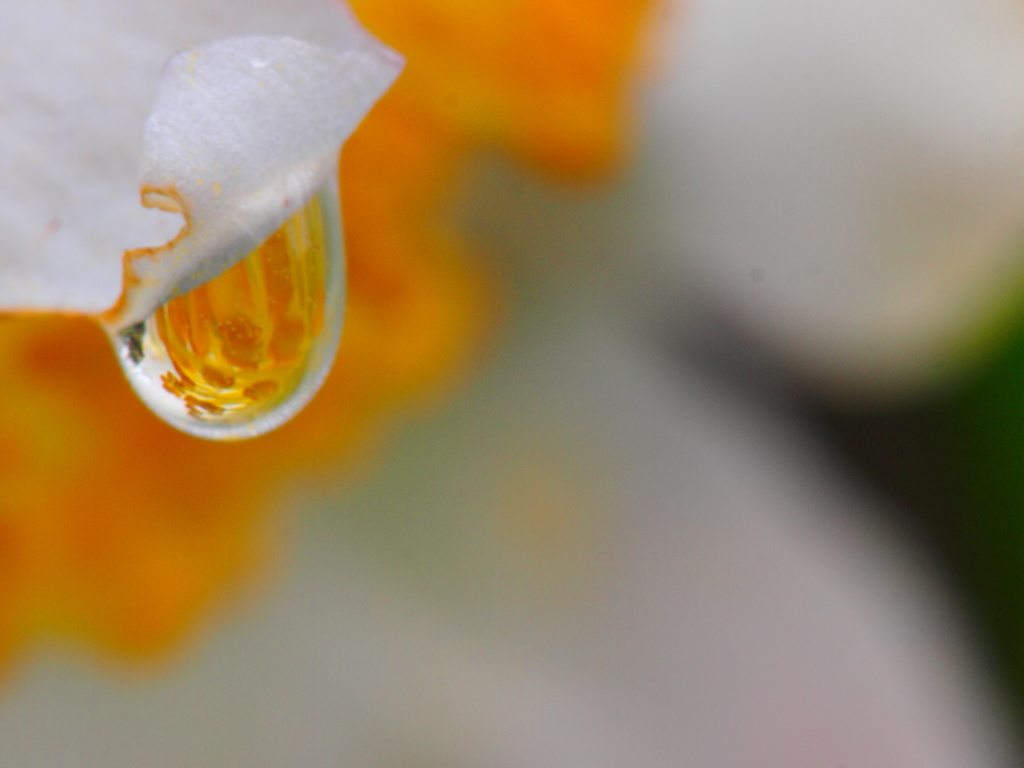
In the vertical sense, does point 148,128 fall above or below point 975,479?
above

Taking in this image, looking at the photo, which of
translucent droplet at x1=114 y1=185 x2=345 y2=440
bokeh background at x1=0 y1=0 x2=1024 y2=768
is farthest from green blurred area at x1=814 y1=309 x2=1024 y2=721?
translucent droplet at x1=114 y1=185 x2=345 y2=440

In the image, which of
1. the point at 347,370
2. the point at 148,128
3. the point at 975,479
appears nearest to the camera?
the point at 148,128

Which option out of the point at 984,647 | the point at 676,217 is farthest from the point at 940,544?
the point at 676,217

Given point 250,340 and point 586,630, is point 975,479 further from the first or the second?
point 250,340

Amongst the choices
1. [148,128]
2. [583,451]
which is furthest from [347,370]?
[148,128]

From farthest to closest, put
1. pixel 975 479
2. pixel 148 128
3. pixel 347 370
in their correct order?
pixel 975 479 < pixel 347 370 < pixel 148 128

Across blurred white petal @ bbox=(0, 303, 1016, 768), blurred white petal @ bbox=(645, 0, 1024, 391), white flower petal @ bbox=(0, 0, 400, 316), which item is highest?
white flower petal @ bbox=(0, 0, 400, 316)

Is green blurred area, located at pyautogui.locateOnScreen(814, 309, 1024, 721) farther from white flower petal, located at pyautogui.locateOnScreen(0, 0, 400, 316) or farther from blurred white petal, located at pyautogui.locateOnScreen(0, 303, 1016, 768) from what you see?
white flower petal, located at pyautogui.locateOnScreen(0, 0, 400, 316)
